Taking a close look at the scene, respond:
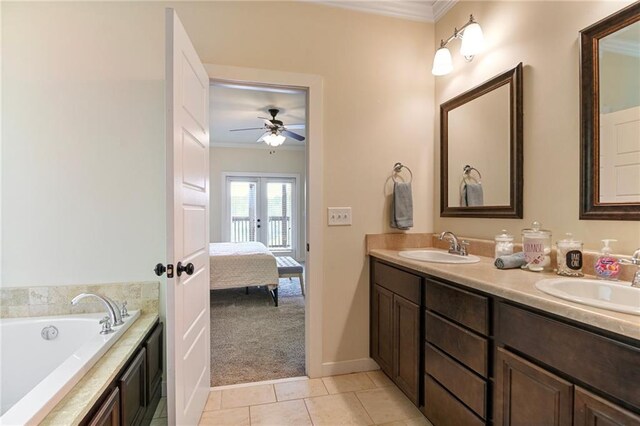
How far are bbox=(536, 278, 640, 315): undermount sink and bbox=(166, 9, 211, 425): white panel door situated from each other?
Result: 1.44 meters

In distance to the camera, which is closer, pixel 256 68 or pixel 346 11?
pixel 256 68

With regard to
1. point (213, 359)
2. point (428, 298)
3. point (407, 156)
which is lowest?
point (213, 359)

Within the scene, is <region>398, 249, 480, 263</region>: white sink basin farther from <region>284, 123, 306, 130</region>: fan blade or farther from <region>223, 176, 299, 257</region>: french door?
<region>223, 176, 299, 257</region>: french door

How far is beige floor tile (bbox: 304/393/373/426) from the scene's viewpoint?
5.77ft

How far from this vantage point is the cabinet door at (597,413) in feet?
2.63

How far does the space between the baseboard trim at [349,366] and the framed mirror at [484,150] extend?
123cm

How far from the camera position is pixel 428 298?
64.2 inches

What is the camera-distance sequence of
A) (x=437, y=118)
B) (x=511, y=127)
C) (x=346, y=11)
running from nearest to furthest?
Answer: (x=511, y=127) < (x=346, y=11) < (x=437, y=118)

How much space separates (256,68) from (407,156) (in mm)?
1232

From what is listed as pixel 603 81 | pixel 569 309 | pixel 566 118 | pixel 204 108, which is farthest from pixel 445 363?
pixel 204 108

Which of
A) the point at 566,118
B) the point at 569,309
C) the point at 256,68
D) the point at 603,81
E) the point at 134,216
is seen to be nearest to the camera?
the point at 569,309

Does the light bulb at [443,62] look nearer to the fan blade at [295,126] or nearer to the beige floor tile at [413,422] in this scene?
the beige floor tile at [413,422]

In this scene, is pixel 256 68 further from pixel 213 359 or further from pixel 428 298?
pixel 213 359

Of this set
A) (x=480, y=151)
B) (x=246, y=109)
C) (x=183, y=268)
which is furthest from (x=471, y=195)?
(x=246, y=109)
